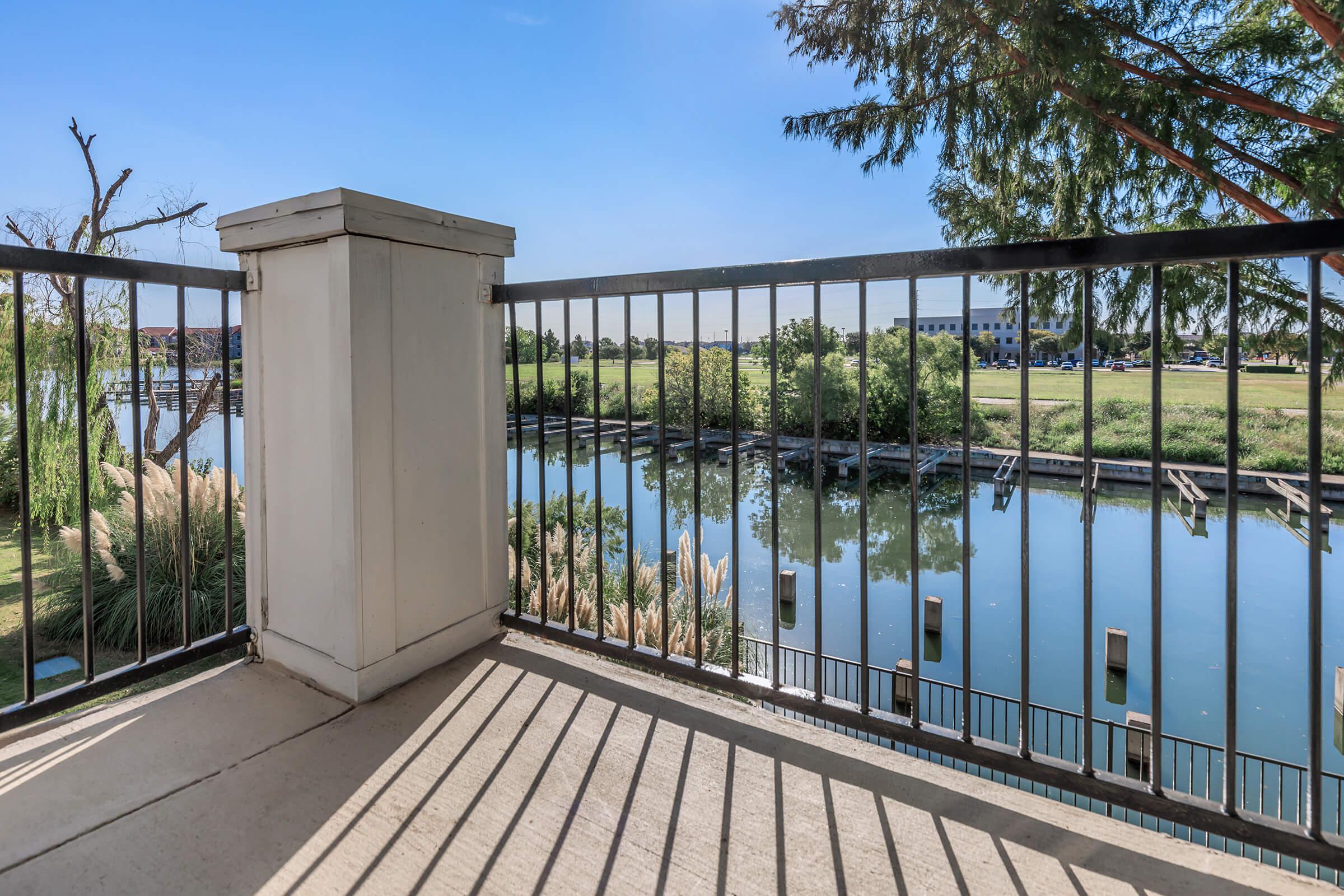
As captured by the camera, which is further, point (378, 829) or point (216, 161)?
point (216, 161)

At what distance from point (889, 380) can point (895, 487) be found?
3.00m

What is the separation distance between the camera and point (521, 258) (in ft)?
6.21

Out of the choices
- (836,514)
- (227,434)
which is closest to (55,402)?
(227,434)

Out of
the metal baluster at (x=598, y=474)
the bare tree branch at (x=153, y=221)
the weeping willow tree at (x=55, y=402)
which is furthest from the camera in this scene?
the bare tree branch at (x=153, y=221)

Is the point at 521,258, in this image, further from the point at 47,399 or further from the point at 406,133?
the point at 406,133

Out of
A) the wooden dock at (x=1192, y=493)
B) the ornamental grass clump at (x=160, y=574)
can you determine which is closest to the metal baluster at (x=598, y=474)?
the ornamental grass clump at (x=160, y=574)

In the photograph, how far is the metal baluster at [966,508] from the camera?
1.19 m

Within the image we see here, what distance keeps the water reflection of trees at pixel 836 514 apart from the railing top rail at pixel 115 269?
9.00 meters

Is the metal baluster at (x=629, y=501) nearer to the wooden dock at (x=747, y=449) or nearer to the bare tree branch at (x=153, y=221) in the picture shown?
the bare tree branch at (x=153, y=221)

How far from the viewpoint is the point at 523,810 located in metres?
1.15

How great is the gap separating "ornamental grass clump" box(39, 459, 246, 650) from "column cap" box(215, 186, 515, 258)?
2.57 metres

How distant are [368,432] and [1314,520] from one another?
174cm

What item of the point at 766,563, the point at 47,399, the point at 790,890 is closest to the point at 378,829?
the point at 790,890

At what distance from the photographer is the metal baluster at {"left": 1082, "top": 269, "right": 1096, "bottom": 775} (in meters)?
1.08
